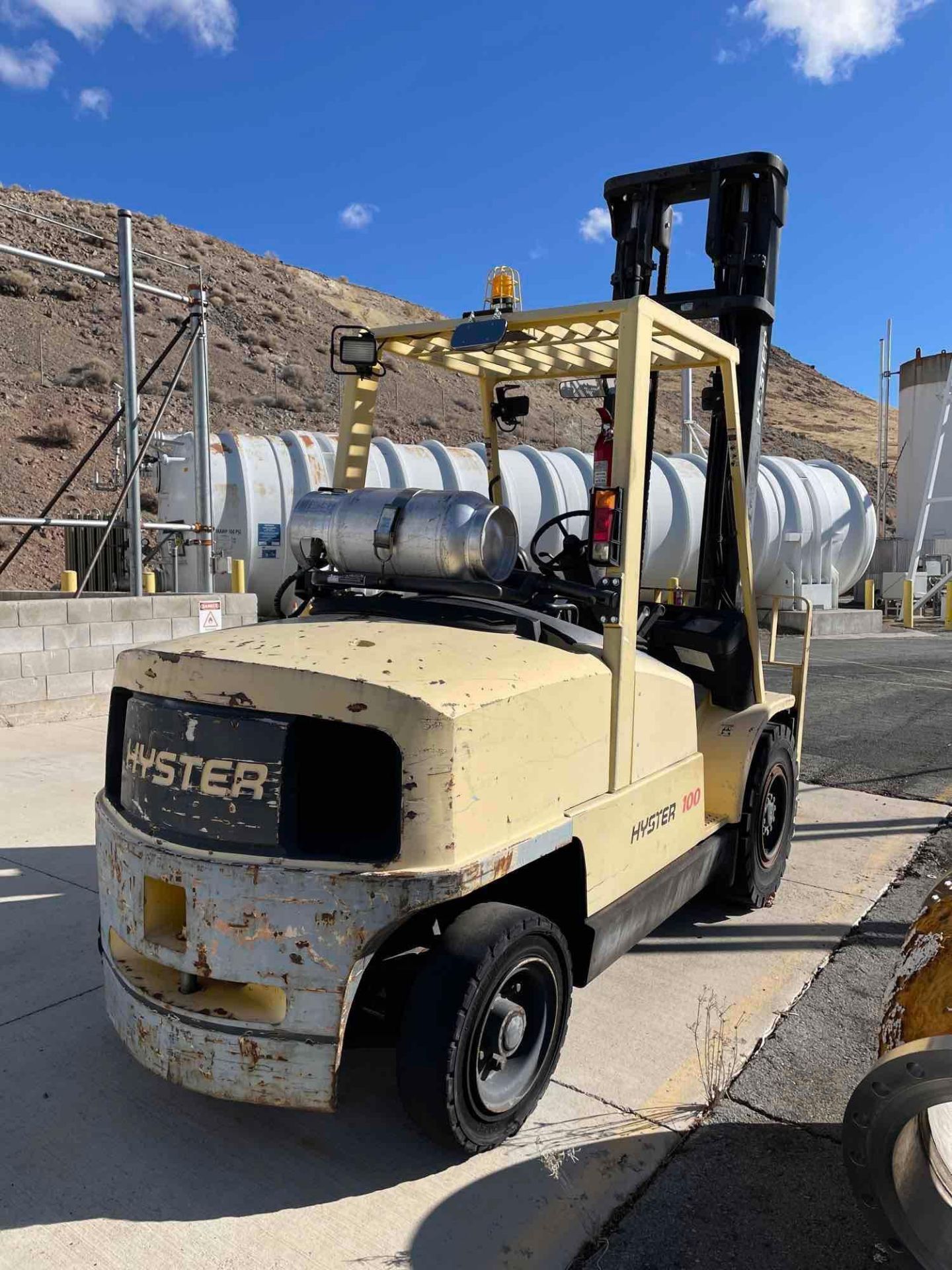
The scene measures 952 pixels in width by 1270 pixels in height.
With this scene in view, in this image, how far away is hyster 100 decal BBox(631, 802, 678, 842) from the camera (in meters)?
3.40

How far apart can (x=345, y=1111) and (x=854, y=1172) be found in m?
1.60

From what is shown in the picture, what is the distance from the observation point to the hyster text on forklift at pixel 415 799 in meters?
2.49

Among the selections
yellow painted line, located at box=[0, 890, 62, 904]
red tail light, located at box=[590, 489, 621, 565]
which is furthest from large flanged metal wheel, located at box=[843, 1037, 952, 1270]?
yellow painted line, located at box=[0, 890, 62, 904]

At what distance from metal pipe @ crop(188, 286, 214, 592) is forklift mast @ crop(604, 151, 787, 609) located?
19.3 ft

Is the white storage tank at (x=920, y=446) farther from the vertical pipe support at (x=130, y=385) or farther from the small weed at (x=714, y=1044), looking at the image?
the small weed at (x=714, y=1044)

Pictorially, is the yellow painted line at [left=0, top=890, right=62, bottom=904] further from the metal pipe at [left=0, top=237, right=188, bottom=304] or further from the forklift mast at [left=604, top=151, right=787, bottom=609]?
the metal pipe at [left=0, top=237, right=188, bottom=304]

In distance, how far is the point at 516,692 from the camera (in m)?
2.70

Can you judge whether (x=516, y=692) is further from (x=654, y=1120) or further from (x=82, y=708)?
(x=82, y=708)

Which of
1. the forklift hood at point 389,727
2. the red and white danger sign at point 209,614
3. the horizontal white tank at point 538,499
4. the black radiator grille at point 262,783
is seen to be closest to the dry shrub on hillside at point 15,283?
the horizontal white tank at point 538,499

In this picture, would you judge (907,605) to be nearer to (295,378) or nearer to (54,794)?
(54,794)

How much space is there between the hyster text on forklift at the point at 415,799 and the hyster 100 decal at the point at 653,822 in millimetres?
14

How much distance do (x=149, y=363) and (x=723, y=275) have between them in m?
36.4

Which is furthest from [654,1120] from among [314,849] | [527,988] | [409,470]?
[409,470]

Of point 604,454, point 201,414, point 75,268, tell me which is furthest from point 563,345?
point 75,268
